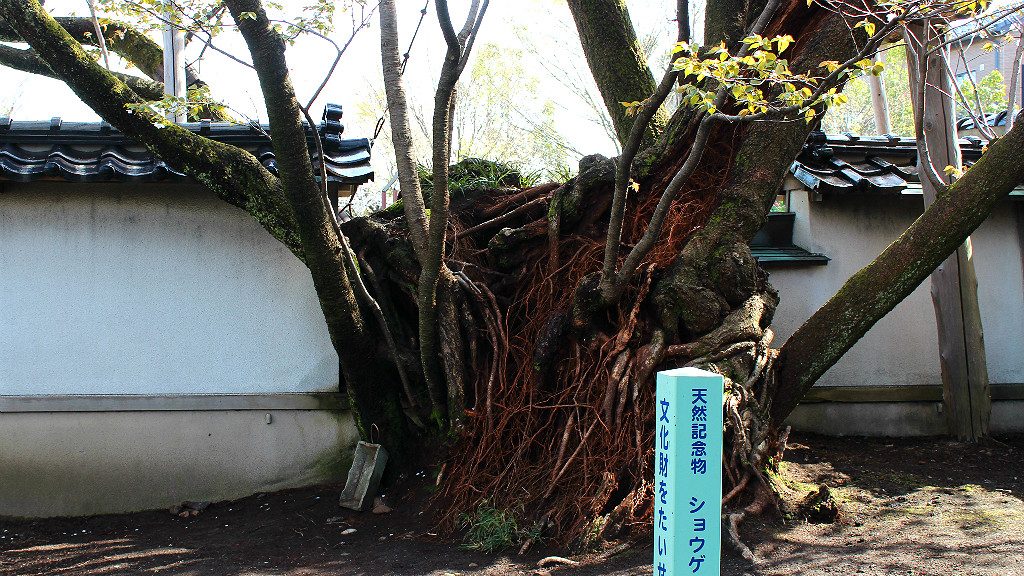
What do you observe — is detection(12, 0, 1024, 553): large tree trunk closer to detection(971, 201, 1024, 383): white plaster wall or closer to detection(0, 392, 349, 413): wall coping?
detection(0, 392, 349, 413): wall coping

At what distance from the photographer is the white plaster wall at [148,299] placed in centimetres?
750

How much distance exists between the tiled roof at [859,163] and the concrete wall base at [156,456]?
5.20 meters

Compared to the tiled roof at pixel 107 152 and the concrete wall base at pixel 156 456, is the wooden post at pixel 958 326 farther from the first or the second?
the concrete wall base at pixel 156 456

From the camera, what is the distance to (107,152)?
7.18 metres

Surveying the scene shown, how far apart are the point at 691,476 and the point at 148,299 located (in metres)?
5.99

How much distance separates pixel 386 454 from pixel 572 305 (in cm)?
A: 208

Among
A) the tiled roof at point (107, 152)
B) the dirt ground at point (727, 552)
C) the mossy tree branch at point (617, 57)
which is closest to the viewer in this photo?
the dirt ground at point (727, 552)

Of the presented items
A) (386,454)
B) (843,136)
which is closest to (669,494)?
(386,454)

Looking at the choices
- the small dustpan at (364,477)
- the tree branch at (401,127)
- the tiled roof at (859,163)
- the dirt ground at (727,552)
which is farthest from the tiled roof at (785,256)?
Result: the small dustpan at (364,477)

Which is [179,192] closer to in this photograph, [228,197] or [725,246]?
[228,197]

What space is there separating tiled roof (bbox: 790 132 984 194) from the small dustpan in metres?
4.91

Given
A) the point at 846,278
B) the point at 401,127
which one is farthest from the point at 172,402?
the point at 846,278

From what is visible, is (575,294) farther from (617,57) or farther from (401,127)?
(617,57)

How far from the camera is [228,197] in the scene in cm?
638
